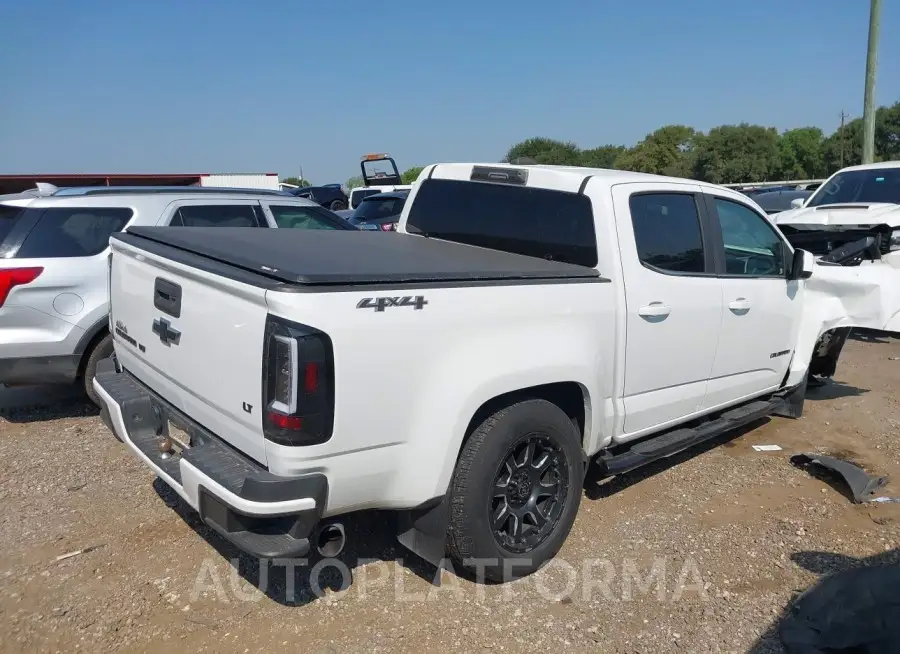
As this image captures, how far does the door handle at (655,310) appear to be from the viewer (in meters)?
3.90

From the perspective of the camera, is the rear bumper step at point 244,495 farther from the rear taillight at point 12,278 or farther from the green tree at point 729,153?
the green tree at point 729,153

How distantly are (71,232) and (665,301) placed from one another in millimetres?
4156

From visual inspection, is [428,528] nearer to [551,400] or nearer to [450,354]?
[450,354]

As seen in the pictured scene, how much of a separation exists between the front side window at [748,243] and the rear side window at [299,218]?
3.58 metres

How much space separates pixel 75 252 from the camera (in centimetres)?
527

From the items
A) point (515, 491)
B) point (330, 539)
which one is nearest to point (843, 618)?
point (515, 491)

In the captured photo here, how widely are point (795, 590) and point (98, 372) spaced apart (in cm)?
377

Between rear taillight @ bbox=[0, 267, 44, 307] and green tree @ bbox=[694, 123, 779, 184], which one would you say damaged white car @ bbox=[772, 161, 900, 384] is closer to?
rear taillight @ bbox=[0, 267, 44, 307]

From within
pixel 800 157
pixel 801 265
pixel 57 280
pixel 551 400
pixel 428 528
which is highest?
pixel 800 157

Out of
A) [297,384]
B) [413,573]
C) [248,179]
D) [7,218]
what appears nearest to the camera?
[297,384]

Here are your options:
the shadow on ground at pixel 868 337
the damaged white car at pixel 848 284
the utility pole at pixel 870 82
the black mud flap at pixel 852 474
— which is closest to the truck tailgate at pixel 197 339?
the black mud flap at pixel 852 474

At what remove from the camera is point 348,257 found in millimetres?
3336

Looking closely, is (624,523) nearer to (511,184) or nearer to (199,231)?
(511,184)

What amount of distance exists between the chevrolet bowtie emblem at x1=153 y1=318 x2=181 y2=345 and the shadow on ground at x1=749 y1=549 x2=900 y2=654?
9.24 ft
